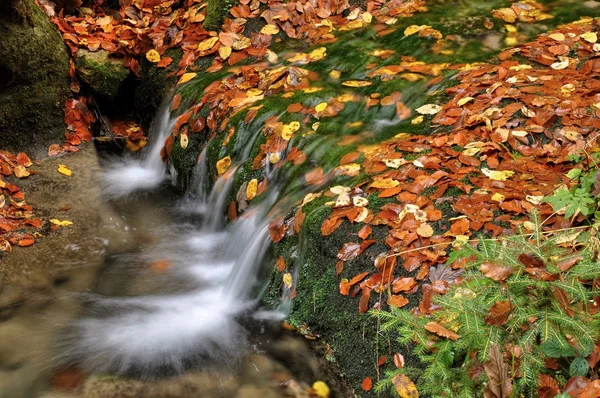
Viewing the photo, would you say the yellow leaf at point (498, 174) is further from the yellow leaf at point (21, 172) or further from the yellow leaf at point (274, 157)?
the yellow leaf at point (21, 172)

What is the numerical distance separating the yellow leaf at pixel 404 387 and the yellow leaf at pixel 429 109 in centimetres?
247

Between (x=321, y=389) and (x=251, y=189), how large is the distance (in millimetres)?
2039

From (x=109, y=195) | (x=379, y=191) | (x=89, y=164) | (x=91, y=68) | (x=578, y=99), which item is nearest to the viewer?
(x=379, y=191)

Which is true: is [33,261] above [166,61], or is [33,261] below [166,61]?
below

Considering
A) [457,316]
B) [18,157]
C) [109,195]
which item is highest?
[457,316]

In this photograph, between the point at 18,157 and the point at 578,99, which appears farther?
the point at 18,157

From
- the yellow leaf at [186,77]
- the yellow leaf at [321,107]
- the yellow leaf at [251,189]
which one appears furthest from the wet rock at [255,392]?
the yellow leaf at [186,77]

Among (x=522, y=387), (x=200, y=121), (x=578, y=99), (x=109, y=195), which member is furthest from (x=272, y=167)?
(x=522, y=387)

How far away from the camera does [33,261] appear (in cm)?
466

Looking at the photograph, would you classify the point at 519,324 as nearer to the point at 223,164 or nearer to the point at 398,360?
the point at 398,360

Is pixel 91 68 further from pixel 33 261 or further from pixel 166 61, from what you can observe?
pixel 33 261

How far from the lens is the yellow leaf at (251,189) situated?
487cm

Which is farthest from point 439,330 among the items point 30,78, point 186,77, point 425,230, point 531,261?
point 30,78

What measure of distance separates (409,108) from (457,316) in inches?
111
